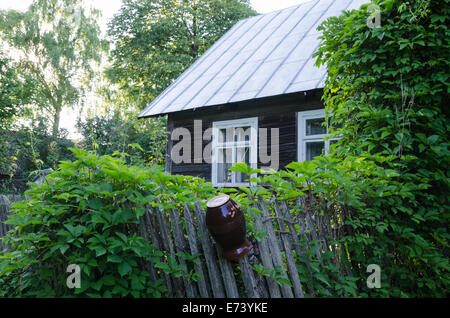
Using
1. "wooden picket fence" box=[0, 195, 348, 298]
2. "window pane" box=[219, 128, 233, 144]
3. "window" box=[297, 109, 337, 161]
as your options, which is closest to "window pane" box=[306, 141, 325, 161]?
"window" box=[297, 109, 337, 161]

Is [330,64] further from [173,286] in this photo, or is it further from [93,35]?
[93,35]

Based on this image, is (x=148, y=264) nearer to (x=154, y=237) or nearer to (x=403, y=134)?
(x=154, y=237)

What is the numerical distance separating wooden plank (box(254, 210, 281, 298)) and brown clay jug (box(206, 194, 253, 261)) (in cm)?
17

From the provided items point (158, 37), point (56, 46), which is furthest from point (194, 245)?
point (56, 46)

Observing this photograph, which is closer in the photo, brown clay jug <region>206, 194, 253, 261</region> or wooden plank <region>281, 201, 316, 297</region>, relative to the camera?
brown clay jug <region>206, 194, 253, 261</region>

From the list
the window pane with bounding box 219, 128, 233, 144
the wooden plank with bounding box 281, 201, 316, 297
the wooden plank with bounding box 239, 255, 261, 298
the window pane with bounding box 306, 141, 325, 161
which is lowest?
the wooden plank with bounding box 239, 255, 261, 298

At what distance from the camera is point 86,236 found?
1.91 metres

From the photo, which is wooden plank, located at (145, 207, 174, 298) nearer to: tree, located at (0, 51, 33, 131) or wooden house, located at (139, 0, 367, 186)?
wooden house, located at (139, 0, 367, 186)

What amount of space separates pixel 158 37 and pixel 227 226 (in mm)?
20115

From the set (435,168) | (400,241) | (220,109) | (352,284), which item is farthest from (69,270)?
(220,109)

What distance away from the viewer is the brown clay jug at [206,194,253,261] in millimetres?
1992

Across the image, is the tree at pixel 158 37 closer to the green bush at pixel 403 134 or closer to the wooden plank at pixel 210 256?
the green bush at pixel 403 134

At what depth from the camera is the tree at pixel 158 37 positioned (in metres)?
20.0

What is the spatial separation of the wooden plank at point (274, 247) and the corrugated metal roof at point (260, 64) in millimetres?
4445
